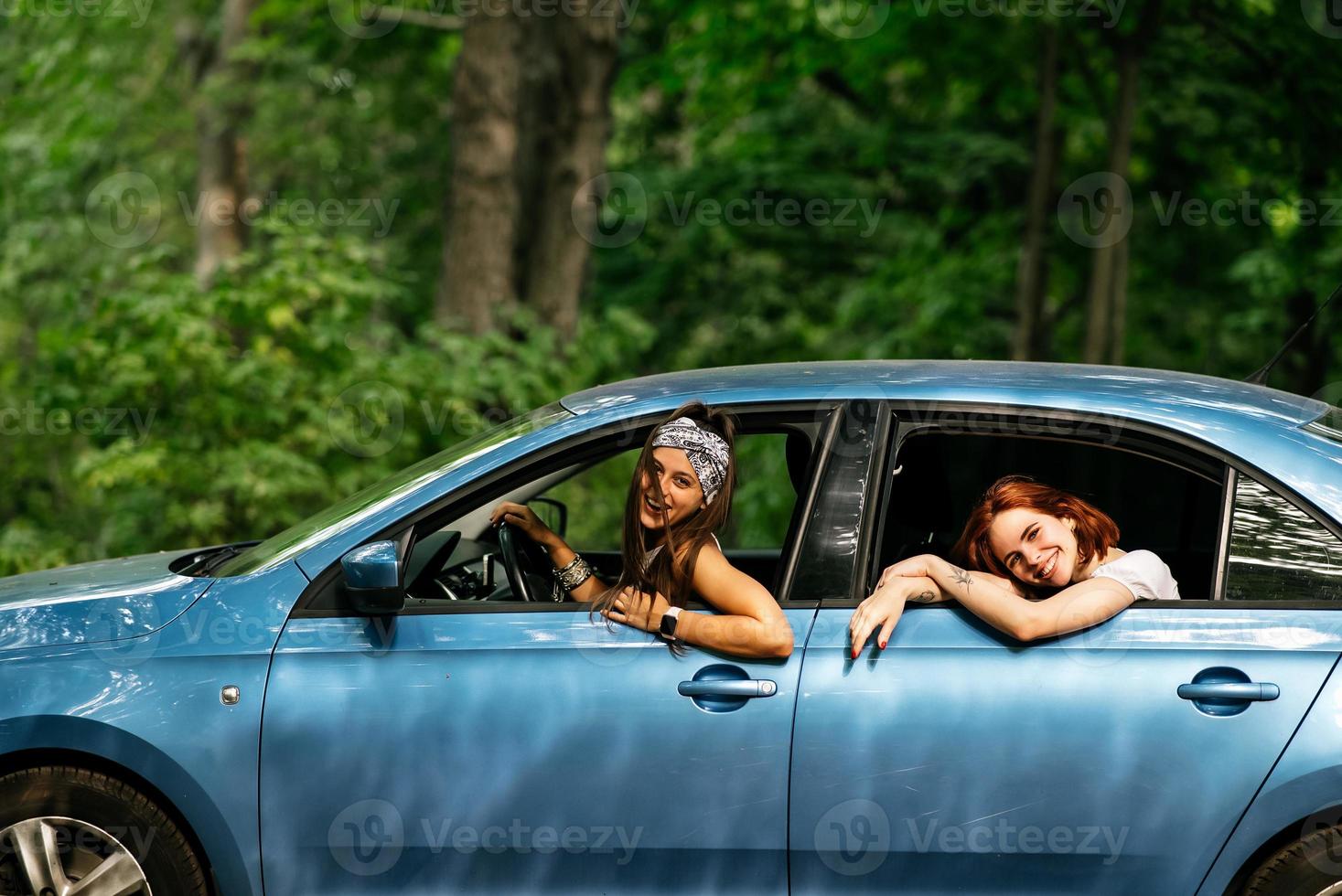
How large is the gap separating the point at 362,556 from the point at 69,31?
10.9m

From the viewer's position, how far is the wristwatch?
3.18 meters

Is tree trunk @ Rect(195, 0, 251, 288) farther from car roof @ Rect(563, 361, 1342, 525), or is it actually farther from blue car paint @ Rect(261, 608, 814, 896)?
blue car paint @ Rect(261, 608, 814, 896)

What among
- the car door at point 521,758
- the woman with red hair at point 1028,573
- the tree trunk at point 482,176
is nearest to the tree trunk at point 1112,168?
the tree trunk at point 482,176

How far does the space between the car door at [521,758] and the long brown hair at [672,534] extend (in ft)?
0.49

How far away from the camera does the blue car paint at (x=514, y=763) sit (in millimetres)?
3105

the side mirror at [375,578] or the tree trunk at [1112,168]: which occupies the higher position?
the tree trunk at [1112,168]

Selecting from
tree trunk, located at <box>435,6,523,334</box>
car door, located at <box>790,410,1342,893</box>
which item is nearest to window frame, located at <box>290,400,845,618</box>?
car door, located at <box>790,410,1342,893</box>

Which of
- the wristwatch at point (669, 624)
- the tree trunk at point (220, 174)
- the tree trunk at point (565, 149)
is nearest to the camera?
the wristwatch at point (669, 624)

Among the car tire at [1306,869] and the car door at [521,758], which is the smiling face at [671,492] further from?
the car tire at [1306,869]

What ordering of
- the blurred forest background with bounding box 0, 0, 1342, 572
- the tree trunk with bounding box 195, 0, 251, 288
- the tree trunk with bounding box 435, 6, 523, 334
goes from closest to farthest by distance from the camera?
the blurred forest background with bounding box 0, 0, 1342, 572 < the tree trunk with bounding box 435, 6, 523, 334 < the tree trunk with bounding box 195, 0, 251, 288

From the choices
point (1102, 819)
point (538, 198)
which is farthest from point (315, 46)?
point (1102, 819)

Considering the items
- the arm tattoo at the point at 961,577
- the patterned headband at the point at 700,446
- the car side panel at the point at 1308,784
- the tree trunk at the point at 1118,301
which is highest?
the tree trunk at the point at 1118,301

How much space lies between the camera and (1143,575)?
128 inches

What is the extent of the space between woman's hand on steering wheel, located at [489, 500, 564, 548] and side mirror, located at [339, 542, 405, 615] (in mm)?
670
